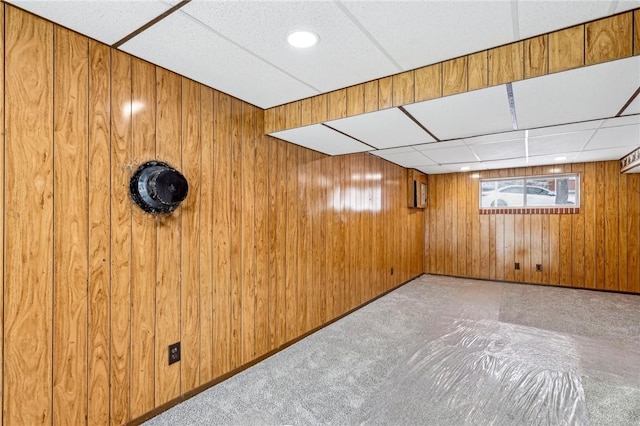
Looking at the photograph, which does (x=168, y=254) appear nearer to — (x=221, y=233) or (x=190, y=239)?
(x=190, y=239)

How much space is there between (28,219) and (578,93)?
299 centimetres

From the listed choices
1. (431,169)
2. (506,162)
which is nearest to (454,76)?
(506,162)

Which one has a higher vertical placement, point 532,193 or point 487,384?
point 532,193

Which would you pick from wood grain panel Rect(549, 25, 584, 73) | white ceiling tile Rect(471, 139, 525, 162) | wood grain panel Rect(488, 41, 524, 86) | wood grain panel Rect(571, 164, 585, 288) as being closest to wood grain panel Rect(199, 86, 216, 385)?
wood grain panel Rect(488, 41, 524, 86)

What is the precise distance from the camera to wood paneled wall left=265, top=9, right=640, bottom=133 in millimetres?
1525

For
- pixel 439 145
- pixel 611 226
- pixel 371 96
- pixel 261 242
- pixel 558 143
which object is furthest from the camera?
pixel 611 226

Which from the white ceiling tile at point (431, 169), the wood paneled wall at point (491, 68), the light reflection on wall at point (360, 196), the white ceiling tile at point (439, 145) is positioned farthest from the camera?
the white ceiling tile at point (431, 169)

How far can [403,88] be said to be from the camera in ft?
6.80

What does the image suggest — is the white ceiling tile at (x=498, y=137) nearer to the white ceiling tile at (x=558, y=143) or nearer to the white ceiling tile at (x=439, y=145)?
the white ceiling tile at (x=439, y=145)

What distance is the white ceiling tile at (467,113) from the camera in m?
1.97

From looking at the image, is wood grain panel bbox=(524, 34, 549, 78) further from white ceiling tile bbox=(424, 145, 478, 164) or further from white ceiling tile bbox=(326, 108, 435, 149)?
white ceiling tile bbox=(424, 145, 478, 164)

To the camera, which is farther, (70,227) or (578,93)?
(578,93)

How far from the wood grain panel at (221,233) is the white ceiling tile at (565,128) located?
2.66 metres

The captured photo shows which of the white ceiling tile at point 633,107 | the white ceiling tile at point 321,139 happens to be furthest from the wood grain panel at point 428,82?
the white ceiling tile at point 633,107
